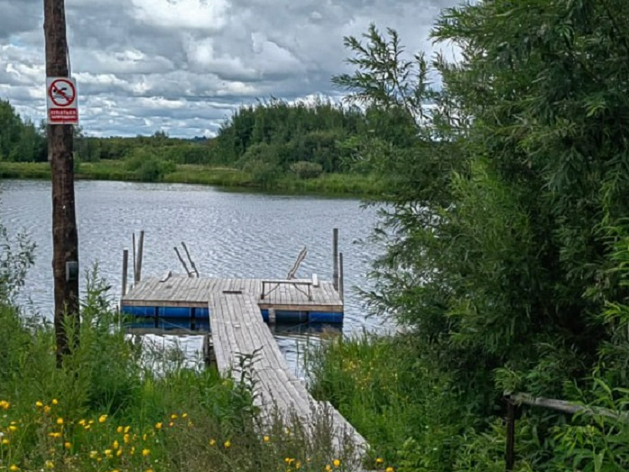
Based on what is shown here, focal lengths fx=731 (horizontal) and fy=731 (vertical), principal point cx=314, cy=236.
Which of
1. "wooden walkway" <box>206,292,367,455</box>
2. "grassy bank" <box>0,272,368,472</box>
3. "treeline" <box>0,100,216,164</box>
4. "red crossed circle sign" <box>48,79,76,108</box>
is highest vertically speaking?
"treeline" <box>0,100,216,164</box>

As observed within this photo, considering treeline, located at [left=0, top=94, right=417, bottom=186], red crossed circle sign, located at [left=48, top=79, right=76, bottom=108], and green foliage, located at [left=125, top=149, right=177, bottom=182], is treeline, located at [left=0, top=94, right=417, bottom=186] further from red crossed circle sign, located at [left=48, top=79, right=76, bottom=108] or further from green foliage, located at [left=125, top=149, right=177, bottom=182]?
red crossed circle sign, located at [left=48, top=79, right=76, bottom=108]

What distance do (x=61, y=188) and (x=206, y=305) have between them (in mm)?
9256

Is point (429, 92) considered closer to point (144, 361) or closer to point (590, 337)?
point (590, 337)

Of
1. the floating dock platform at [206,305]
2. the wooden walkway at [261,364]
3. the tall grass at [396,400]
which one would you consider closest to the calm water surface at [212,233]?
the floating dock platform at [206,305]

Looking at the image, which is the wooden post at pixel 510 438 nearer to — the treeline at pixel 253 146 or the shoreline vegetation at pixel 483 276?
the shoreline vegetation at pixel 483 276

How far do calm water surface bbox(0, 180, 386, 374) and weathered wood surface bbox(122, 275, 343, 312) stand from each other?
682 mm

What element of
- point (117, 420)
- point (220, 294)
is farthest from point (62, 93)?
point (220, 294)

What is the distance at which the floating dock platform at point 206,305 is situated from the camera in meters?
14.4

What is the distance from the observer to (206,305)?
14266mm

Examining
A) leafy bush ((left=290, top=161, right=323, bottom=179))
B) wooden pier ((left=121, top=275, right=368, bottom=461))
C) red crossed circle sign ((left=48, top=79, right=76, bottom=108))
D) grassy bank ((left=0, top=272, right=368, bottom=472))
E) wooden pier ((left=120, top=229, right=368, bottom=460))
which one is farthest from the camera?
leafy bush ((left=290, top=161, right=323, bottom=179))

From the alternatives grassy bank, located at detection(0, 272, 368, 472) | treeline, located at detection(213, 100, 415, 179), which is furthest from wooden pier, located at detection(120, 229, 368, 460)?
treeline, located at detection(213, 100, 415, 179)

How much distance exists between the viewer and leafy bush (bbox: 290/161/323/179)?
191 feet

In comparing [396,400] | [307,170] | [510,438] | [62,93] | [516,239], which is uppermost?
[307,170]

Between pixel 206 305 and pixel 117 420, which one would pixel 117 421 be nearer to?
pixel 117 420
